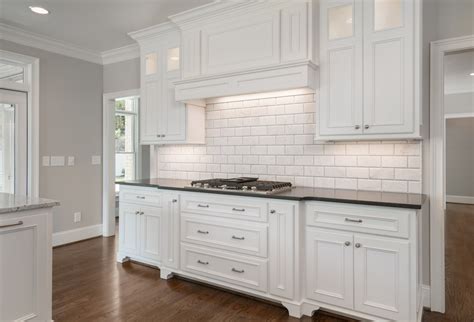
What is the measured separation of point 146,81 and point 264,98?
1.55m

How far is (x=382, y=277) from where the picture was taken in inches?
90.5

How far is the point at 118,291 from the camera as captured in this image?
3.03 metres

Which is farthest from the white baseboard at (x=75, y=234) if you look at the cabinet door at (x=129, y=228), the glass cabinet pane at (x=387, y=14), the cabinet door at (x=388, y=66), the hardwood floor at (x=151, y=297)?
the glass cabinet pane at (x=387, y=14)

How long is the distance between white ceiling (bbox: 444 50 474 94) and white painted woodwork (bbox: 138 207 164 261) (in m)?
4.34

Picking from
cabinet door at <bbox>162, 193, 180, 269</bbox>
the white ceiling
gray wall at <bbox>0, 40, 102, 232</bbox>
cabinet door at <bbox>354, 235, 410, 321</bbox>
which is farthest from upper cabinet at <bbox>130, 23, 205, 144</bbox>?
the white ceiling

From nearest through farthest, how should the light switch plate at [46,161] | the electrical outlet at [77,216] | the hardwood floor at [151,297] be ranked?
1. the hardwood floor at [151,297]
2. the light switch plate at [46,161]
3. the electrical outlet at [77,216]

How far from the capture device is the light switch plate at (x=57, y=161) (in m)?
4.42

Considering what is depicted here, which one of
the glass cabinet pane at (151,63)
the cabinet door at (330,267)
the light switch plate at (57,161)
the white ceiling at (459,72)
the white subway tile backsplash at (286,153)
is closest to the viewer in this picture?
the cabinet door at (330,267)

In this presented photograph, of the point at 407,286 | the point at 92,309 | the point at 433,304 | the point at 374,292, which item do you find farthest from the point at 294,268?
the point at 92,309

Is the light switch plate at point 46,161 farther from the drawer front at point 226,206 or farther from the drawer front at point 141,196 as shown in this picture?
the drawer front at point 226,206

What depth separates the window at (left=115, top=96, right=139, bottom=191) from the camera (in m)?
6.71

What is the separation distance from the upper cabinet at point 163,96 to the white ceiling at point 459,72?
142 inches

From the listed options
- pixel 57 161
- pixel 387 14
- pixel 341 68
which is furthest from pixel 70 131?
pixel 387 14

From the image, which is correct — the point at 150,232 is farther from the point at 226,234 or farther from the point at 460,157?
the point at 460,157
